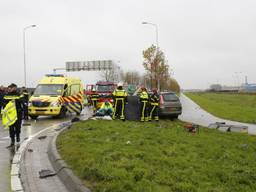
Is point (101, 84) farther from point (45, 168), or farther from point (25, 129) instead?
point (45, 168)

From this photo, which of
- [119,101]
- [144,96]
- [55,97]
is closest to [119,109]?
[119,101]

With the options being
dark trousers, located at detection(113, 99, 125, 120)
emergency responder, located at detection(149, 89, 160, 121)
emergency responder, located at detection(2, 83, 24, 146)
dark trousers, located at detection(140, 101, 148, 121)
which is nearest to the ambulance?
dark trousers, located at detection(113, 99, 125, 120)

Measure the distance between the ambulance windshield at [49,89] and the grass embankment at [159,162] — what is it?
10109mm

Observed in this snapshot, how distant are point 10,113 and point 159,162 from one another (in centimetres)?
555

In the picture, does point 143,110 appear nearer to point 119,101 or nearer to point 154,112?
point 154,112

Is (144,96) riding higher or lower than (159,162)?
higher

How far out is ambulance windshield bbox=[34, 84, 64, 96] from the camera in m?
20.7

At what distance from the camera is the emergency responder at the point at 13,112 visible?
10664 millimetres

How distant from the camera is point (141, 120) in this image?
17.2 meters

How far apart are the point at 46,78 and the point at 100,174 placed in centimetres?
1661

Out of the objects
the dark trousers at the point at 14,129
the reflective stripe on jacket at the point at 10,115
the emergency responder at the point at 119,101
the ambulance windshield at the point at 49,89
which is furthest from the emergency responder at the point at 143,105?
the reflective stripe on jacket at the point at 10,115

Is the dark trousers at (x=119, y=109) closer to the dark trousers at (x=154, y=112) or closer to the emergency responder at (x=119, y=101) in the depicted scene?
the emergency responder at (x=119, y=101)

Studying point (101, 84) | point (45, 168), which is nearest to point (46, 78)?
point (101, 84)

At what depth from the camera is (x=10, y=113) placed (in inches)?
422
